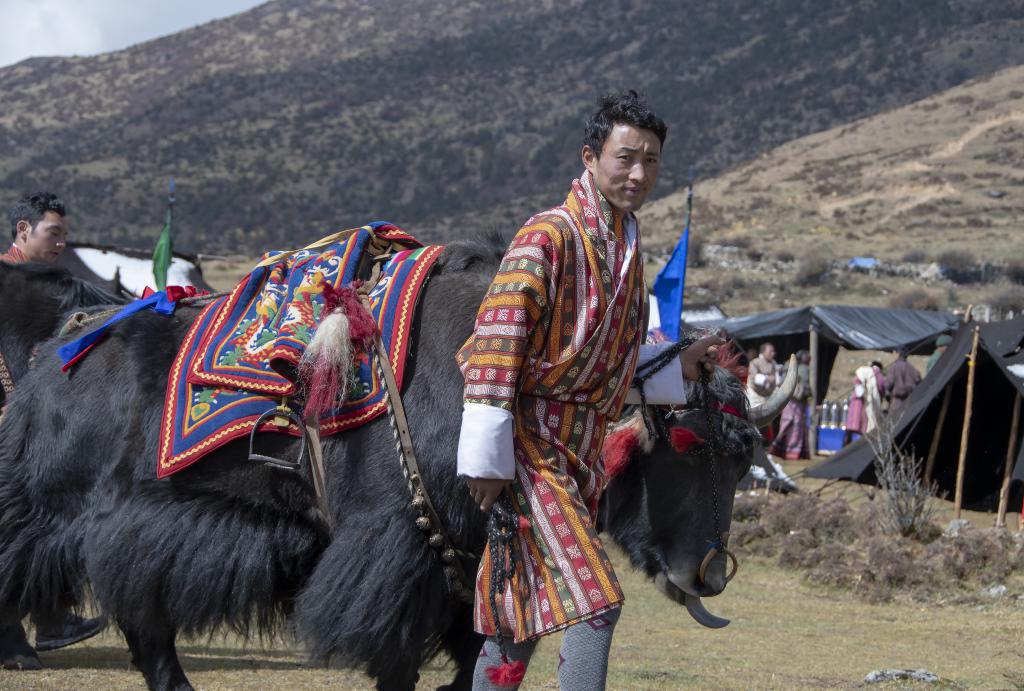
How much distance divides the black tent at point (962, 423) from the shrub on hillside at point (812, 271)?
2431 cm

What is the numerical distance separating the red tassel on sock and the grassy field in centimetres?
107

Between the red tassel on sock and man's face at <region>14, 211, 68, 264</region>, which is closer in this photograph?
the red tassel on sock

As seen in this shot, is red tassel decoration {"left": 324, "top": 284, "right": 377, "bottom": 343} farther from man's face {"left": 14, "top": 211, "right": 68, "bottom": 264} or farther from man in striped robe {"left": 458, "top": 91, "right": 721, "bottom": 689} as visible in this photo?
man's face {"left": 14, "top": 211, "right": 68, "bottom": 264}

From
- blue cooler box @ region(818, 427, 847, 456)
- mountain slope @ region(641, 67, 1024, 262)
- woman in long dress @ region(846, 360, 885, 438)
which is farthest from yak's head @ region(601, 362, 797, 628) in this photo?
mountain slope @ region(641, 67, 1024, 262)

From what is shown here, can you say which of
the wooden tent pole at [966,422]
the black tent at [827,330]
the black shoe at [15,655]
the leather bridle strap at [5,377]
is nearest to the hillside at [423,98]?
the black tent at [827,330]

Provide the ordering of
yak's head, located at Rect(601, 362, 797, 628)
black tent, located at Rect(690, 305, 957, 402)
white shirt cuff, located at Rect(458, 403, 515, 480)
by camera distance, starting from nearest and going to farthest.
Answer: white shirt cuff, located at Rect(458, 403, 515, 480) < yak's head, located at Rect(601, 362, 797, 628) < black tent, located at Rect(690, 305, 957, 402)

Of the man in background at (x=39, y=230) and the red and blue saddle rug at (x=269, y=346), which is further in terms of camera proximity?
the man in background at (x=39, y=230)

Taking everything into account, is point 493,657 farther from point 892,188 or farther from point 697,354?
point 892,188

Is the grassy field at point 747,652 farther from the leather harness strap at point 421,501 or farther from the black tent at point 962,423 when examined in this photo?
the black tent at point 962,423

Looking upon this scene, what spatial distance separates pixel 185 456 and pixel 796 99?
79255 millimetres

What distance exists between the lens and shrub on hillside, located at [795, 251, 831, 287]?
36.3 metres

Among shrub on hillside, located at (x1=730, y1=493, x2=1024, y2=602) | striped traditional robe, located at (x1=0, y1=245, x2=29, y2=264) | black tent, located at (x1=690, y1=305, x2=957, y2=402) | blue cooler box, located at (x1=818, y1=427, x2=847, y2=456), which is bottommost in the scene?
blue cooler box, located at (x1=818, y1=427, x2=847, y2=456)

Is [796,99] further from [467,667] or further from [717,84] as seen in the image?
[467,667]

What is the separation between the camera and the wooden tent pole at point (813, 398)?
58.5 ft
